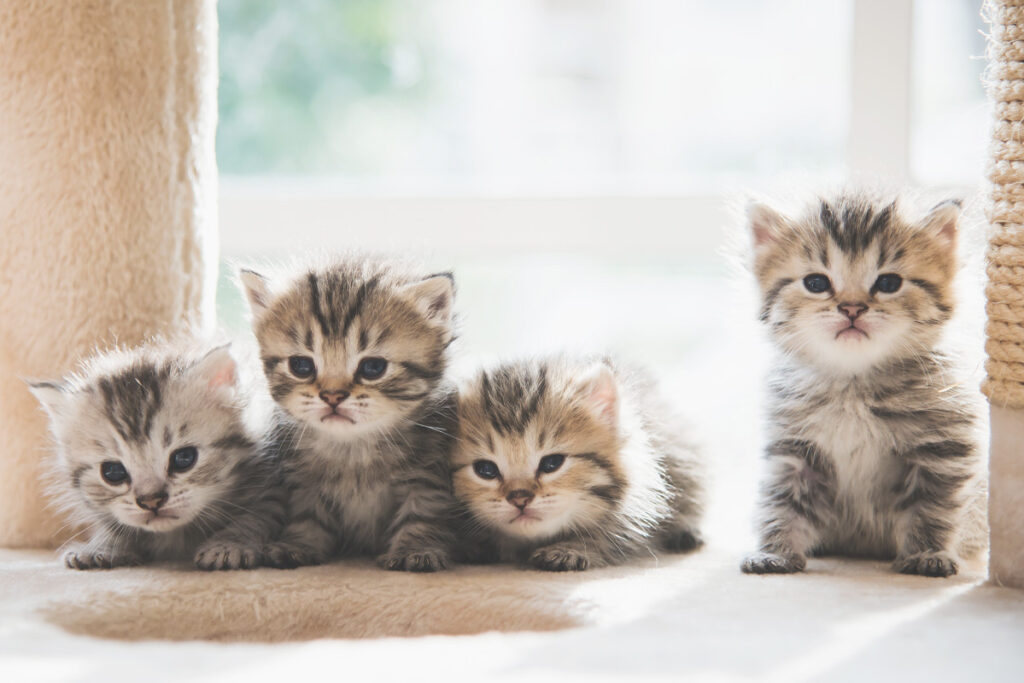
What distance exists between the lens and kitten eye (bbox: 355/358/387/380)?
1786 millimetres

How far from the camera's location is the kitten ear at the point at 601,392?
187 cm

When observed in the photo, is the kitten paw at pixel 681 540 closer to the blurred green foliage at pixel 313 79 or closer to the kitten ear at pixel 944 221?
the kitten ear at pixel 944 221

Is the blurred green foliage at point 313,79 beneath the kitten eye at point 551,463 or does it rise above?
→ above

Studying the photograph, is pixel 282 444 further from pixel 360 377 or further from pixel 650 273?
pixel 650 273

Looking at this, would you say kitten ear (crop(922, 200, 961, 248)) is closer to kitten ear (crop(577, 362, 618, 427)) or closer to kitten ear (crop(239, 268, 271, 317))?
kitten ear (crop(577, 362, 618, 427))

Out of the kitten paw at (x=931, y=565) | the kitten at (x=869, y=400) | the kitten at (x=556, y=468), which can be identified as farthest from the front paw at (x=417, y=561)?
the kitten paw at (x=931, y=565)

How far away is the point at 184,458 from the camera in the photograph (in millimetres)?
1818

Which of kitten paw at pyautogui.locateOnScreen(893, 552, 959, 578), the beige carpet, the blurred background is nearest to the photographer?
the beige carpet

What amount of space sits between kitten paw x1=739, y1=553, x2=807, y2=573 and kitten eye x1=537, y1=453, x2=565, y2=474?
0.37 metres

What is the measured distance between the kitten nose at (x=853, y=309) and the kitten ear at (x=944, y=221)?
0.20 meters

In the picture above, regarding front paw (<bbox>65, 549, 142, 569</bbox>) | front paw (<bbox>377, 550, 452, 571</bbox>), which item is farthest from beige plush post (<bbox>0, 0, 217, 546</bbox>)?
front paw (<bbox>377, 550, 452, 571</bbox>)

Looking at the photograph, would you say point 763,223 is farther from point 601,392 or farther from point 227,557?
point 227,557

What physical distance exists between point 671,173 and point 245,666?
2602 mm

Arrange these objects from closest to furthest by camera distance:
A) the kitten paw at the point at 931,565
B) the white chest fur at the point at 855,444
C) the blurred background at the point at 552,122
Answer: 1. the kitten paw at the point at 931,565
2. the white chest fur at the point at 855,444
3. the blurred background at the point at 552,122
